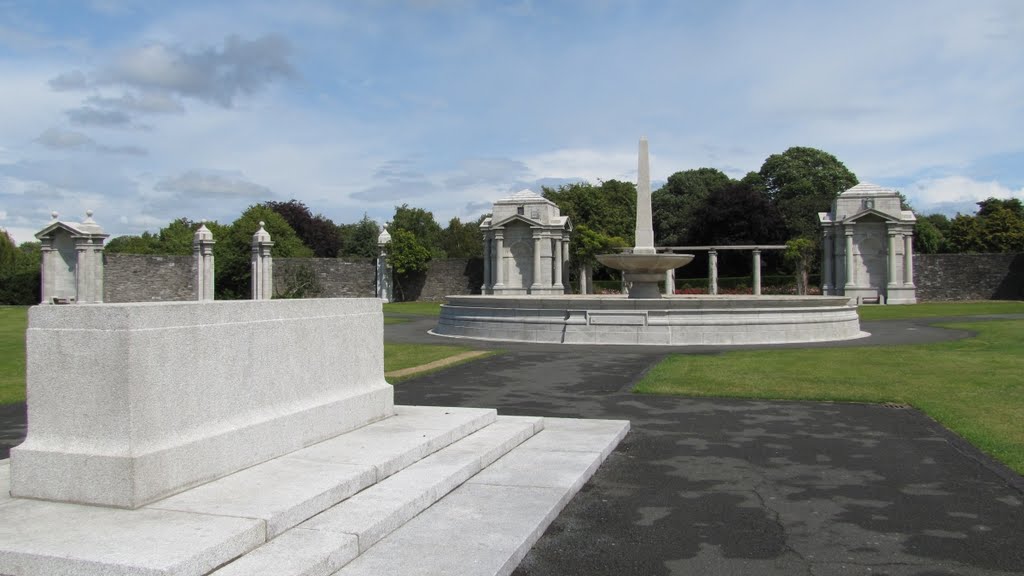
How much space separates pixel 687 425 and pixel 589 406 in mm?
1686

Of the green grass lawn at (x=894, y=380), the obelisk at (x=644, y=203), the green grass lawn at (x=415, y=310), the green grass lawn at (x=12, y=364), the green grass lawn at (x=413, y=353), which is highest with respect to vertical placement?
the obelisk at (x=644, y=203)

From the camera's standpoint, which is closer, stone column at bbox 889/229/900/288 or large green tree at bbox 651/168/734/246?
stone column at bbox 889/229/900/288

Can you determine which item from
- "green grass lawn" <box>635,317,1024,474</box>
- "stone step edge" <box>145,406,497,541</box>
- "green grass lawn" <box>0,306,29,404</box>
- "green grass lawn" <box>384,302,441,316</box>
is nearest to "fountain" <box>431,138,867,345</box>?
"green grass lawn" <box>635,317,1024,474</box>

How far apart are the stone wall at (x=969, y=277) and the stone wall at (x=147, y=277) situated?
45.4m

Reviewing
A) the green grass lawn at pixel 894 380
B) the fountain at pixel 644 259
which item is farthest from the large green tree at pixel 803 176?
the green grass lawn at pixel 894 380

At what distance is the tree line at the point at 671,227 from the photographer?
49281 millimetres

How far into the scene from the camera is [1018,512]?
223 inches

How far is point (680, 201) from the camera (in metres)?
69.8

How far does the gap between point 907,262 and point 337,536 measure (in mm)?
46807

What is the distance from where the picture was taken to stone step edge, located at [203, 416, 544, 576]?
4008mm

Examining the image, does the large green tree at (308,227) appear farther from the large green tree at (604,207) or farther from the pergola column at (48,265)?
the pergola column at (48,265)

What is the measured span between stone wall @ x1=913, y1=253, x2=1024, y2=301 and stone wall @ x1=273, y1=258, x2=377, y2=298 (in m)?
35.4

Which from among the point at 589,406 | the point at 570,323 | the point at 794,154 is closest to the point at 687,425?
the point at 589,406

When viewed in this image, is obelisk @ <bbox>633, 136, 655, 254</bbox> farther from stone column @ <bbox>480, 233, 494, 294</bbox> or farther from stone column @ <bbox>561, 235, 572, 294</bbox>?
stone column @ <bbox>480, 233, 494, 294</bbox>
